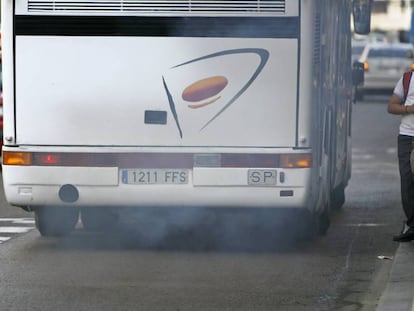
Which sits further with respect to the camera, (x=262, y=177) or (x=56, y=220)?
(x=56, y=220)

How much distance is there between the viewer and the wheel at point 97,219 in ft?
41.6

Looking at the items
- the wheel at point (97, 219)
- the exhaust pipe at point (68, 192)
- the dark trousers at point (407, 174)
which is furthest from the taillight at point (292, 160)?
the wheel at point (97, 219)

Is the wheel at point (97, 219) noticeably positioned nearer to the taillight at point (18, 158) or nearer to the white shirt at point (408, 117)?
the taillight at point (18, 158)

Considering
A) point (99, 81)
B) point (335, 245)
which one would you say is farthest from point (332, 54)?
point (99, 81)

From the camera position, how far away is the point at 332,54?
1260 centimetres

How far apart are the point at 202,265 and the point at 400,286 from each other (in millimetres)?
1864

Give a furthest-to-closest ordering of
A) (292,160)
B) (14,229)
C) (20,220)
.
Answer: (20,220), (14,229), (292,160)

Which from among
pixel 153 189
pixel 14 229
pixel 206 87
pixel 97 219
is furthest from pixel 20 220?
pixel 206 87

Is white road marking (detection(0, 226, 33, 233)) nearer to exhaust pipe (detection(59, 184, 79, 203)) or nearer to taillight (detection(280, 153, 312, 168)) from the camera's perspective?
exhaust pipe (detection(59, 184, 79, 203))

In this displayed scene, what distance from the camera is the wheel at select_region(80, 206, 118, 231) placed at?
12690mm

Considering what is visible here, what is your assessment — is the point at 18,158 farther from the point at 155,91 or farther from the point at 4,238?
the point at 4,238

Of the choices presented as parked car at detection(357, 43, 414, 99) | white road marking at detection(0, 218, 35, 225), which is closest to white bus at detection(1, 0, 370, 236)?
white road marking at detection(0, 218, 35, 225)

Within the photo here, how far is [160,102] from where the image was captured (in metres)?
Answer: 10.9

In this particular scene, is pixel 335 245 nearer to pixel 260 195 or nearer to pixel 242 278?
pixel 260 195
